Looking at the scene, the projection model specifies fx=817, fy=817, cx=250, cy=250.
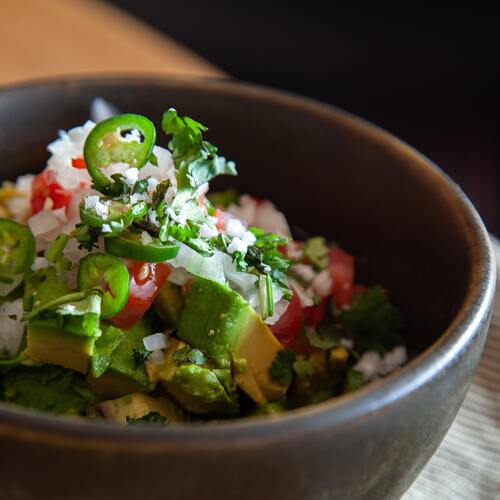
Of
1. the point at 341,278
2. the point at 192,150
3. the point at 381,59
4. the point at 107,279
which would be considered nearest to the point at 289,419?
the point at 107,279

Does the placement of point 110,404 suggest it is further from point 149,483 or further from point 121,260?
point 149,483

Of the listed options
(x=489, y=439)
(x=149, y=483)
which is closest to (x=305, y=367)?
(x=489, y=439)

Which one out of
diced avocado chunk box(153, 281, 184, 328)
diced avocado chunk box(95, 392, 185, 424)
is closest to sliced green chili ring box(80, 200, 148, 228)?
diced avocado chunk box(153, 281, 184, 328)

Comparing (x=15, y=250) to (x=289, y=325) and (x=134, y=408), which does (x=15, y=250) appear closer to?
(x=134, y=408)

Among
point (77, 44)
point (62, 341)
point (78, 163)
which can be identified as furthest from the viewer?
point (77, 44)

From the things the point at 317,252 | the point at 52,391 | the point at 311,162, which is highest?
the point at 311,162

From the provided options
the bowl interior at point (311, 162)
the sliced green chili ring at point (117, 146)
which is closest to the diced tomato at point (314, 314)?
the bowl interior at point (311, 162)
